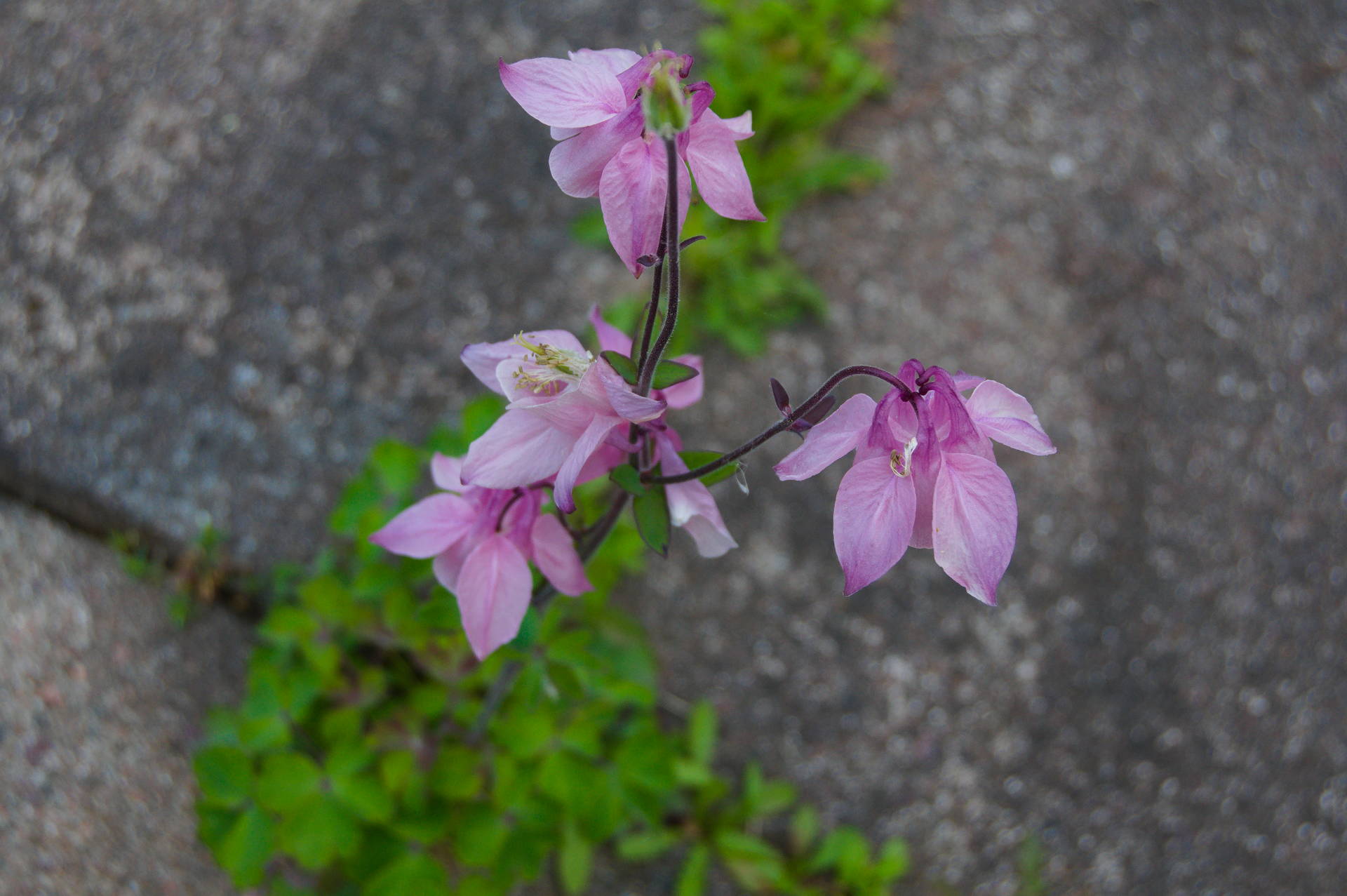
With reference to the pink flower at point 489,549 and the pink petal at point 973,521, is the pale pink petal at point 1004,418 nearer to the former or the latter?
the pink petal at point 973,521

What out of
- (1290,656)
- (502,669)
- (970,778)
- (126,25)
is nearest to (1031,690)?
(970,778)

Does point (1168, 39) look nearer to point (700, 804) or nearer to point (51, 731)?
point (700, 804)

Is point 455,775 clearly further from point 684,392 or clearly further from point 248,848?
point 684,392

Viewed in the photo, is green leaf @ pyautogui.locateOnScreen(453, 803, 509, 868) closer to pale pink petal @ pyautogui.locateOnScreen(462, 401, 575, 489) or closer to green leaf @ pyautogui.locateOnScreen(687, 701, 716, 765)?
green leaf @ pyautogui.locateOnScreen(687, 701, 716, 765)

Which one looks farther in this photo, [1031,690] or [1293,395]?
[1293,395]

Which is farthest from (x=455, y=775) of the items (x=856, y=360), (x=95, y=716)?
(x=856, y=360)

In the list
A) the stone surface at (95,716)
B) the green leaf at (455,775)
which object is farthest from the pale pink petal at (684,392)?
the stone surface at (95,716)

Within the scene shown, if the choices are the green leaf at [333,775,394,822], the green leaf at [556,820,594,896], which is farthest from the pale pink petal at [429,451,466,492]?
the green leaf at [556,820,594,896]
